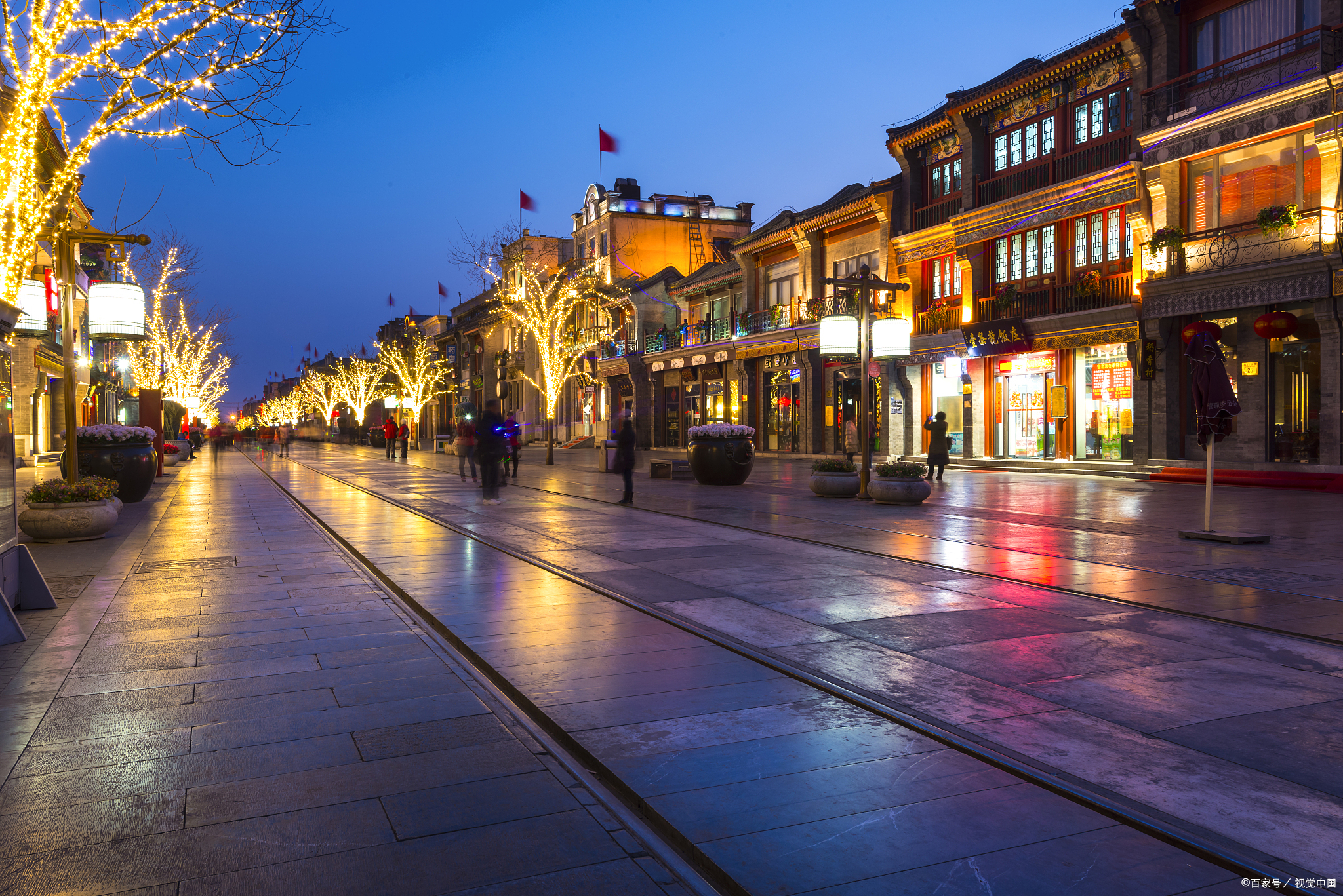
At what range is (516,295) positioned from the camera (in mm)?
34062

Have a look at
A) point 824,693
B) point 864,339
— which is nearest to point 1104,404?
point 864,339

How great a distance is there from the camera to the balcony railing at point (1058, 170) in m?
23.5

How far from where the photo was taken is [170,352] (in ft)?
131

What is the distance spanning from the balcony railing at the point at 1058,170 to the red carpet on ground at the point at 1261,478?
7891 millimetres

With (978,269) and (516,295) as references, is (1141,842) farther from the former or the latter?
(516,295)

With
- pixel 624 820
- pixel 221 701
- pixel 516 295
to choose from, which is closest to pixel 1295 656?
pixel 624 820

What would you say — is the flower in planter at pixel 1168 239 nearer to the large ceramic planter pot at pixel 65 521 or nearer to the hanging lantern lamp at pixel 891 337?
the hanging lantern lamp at pixel 891 337

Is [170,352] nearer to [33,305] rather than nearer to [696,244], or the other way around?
[696,244]

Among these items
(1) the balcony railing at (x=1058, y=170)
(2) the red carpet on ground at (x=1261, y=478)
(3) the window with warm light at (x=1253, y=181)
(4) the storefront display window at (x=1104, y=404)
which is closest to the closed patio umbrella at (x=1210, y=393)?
(2) the red carpet on ground at (x=1261, y=478)

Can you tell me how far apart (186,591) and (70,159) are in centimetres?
471

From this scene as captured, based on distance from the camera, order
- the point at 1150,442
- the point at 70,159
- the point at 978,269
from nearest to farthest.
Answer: the point at 70,159, the point at 1150,442, the point at 978,269

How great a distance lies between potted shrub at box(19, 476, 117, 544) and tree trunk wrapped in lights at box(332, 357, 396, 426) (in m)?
61.3

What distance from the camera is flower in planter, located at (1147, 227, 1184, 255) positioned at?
21203 millimetres

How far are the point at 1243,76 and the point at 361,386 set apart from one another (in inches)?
2542
